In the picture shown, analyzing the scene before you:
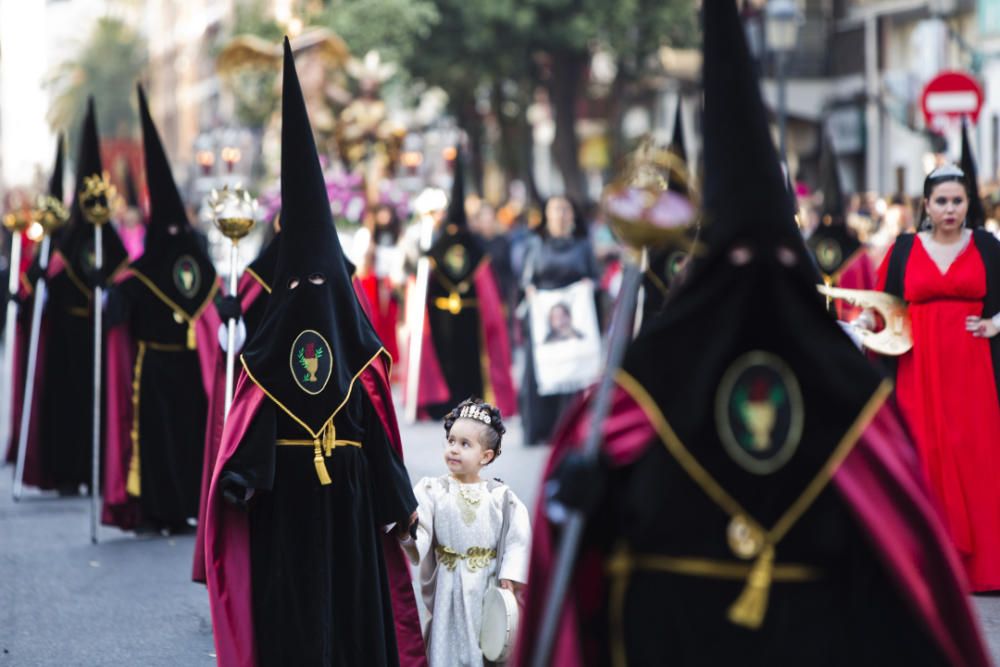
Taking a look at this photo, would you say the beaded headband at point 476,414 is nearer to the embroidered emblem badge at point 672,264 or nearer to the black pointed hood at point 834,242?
the embroidered emblem badge at point 672,264

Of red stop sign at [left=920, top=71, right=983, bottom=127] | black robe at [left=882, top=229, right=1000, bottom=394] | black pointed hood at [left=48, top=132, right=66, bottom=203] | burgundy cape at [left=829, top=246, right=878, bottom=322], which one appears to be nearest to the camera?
black robe at [left=882, top=229, right=1000, bottom=394]

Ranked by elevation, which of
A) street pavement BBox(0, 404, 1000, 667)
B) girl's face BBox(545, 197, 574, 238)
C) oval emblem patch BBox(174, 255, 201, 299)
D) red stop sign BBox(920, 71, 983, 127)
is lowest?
street pavement BBox(0, 404, 1000, 667)

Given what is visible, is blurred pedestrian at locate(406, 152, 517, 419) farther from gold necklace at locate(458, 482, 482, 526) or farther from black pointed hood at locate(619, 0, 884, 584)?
black pointed hood at locate(619, 0, 884, 584)

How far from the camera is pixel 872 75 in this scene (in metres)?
41.8

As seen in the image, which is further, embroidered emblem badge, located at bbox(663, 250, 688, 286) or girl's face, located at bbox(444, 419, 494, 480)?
embroidered emblem badge, located at bbox(663, 250, 688, 286)

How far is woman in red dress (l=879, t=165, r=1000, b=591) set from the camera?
911 centimetres

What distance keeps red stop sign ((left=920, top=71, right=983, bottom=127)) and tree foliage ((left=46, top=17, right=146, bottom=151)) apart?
5679cm

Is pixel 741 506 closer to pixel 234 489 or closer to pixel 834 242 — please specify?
pixel 234 489

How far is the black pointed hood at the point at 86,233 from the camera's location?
12.4 metres

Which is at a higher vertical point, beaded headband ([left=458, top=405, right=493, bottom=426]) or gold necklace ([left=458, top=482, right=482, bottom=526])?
beaded headband ([left=458, top=405, right=493, bottom=426])

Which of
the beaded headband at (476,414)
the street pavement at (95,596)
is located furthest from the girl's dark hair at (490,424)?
the street pavement at (95,596)

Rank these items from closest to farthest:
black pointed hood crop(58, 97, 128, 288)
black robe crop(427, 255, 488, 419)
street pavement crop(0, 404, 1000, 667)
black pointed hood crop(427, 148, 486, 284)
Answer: street pavement crop(0, 404, 1000, 667), black pointed hood crop(58, 97, 128, 288), black pointed hood crop(427, 148, 486, 284), black robe crop(427, 255, 488, 419)

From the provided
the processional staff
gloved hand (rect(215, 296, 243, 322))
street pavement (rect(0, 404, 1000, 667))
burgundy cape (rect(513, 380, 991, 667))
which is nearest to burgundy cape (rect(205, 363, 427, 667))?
street pavement (rect(0, 404, 1000, 667))

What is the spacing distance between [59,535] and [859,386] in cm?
822
